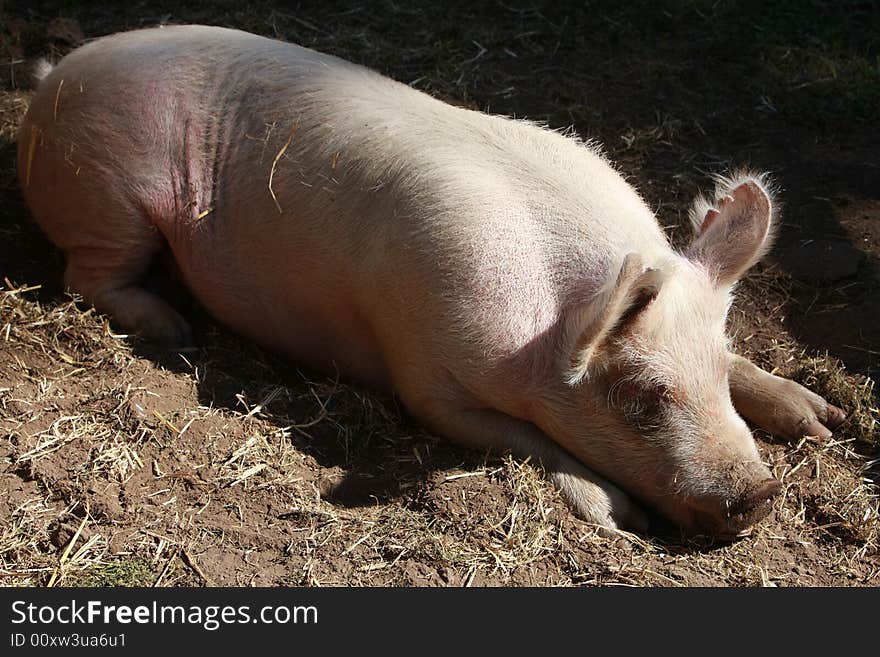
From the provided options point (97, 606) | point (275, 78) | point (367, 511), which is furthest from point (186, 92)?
point (97, 606)

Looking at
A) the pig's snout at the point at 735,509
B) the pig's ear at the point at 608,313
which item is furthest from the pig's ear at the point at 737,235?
the pig's snout at the point at 735,509

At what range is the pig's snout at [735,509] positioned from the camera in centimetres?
395

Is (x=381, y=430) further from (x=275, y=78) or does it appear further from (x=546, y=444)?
(x=275, y=78)

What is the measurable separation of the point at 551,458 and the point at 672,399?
1.83 ft

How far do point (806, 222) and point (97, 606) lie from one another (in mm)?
4374

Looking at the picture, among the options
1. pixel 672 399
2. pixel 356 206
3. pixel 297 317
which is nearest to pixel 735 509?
pixel 672 399

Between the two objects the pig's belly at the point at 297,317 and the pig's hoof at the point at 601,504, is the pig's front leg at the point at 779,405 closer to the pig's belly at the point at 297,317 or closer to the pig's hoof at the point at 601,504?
the pig's hoof at the point at 601,504

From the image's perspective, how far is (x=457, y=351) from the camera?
422 centimetres

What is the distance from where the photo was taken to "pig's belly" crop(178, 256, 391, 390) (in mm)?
4711

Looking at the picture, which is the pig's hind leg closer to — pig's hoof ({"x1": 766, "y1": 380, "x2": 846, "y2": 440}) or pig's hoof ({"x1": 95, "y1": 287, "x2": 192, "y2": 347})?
pig's hoof ({"x1": 95, "y1": 287, "x2": 192, "y2": 347})

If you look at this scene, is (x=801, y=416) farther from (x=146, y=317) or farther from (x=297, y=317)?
(x=146, y=317)

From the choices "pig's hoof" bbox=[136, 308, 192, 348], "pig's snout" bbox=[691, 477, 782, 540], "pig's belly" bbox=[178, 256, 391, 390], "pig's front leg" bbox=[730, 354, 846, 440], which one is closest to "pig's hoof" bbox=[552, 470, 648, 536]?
"pig's snout" bbox=[691, 477, 782, 540]

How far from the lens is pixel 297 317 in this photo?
16.0ft

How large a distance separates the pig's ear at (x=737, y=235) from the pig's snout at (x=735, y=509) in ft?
2.75
